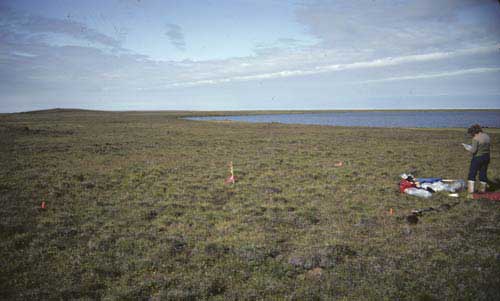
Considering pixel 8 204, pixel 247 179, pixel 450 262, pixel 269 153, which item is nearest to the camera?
pixel 450 262

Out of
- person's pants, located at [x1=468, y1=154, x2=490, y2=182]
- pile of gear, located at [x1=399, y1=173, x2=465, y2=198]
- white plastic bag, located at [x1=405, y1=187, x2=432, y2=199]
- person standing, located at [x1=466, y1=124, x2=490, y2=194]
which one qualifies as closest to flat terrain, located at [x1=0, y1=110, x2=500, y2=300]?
white plastic bag, located at [x1=405, y1=187, x2=432, y2=199]

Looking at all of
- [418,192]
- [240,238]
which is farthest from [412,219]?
[240,238]

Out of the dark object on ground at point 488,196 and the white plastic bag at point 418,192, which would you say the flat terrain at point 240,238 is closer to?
the white plastic bag at point 418,192

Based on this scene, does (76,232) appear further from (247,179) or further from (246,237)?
(247,179)

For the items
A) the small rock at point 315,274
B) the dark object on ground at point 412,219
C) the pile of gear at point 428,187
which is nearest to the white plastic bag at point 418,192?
the pile of gear at point 428,187

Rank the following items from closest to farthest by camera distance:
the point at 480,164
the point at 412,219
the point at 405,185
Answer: the point at 412,219
the point at 480,164
the point at 405,185

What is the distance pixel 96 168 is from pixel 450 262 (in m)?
20.3

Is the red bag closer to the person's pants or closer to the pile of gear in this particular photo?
the pile of gear

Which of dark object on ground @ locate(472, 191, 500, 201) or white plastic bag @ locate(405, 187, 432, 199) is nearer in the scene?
dark object on ground @ locate(472, 191, 500, 201)

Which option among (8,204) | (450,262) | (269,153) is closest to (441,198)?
(450,262)

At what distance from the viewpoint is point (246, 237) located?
9180mm

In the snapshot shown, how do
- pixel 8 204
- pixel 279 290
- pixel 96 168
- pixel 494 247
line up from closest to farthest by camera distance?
pixel 279 290
pixel 494 247
pixel 8 204
pixel 96 168

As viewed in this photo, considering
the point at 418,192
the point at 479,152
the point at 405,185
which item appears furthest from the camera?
the point at 405,185

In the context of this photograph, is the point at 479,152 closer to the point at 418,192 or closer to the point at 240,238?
the point at 418,192
